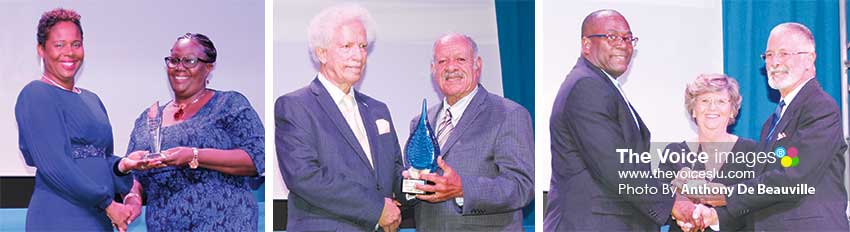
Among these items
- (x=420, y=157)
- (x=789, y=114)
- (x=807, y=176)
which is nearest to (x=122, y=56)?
(x=420, y=157)

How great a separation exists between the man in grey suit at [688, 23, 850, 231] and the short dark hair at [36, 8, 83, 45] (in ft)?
11.8

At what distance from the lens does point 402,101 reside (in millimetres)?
5914

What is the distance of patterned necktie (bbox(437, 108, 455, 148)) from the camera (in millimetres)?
5879

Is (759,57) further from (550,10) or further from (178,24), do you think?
(178,24)

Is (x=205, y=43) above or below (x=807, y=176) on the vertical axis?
above

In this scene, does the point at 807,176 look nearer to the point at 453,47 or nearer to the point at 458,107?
the point at 458,107

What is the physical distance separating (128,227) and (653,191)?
2.86 meters

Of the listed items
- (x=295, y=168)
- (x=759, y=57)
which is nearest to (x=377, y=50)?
(x=295, y=168)

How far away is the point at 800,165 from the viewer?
19.2 ft

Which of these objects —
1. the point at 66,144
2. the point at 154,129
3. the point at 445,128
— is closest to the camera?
the point at 66,144

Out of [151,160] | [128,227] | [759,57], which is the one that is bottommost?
[128,227]

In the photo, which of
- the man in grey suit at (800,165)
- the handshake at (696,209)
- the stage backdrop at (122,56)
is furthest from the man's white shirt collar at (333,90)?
the man in grey suit at (800,165)

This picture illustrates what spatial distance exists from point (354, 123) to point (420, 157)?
0.40 metres

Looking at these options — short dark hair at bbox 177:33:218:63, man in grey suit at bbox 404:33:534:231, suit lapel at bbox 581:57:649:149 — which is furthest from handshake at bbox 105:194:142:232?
suit lapel at bbox 581:57:649:149
